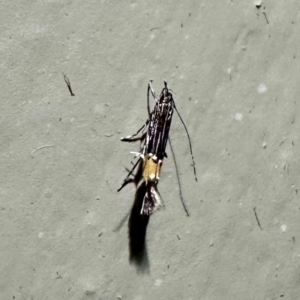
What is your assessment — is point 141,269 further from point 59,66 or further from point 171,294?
point 59,66

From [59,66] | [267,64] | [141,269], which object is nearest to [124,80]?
[59,66]

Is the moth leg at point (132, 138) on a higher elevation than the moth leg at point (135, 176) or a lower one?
higher

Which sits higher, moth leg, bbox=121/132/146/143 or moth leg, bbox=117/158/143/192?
moth leg, bbox=121/132/146/143
